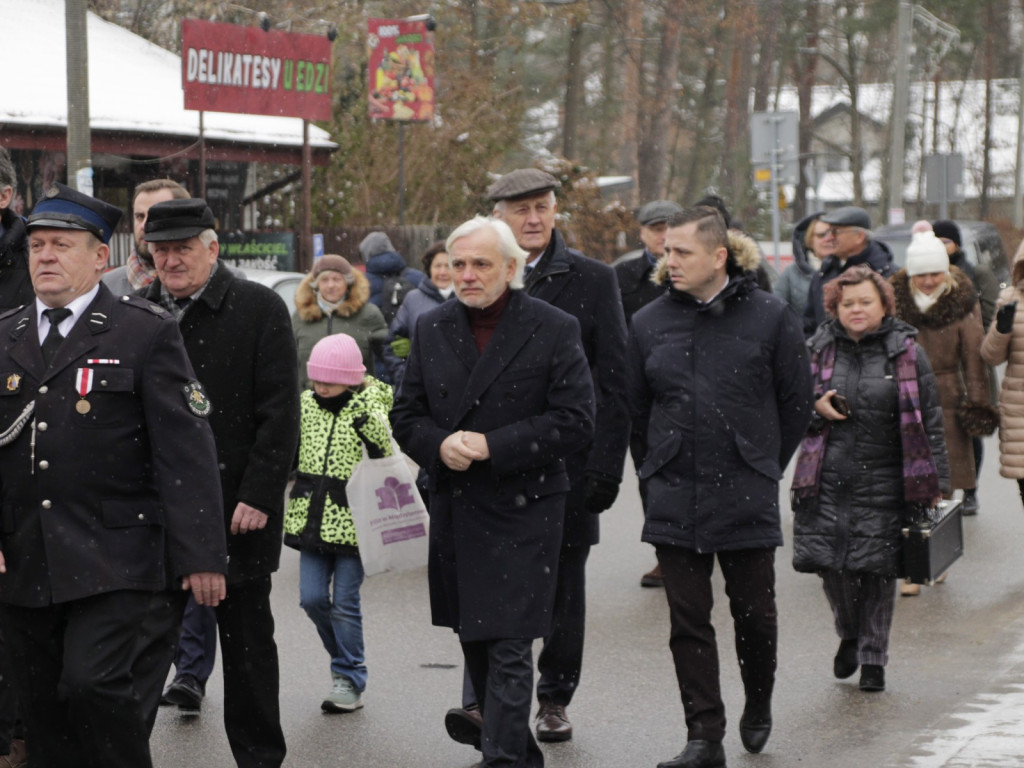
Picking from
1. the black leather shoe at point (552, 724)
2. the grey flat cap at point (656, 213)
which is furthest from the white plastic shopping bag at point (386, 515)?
the grey flat cap at point (656, 213)

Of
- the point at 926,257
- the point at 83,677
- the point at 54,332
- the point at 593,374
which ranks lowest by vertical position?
the point at 83,677

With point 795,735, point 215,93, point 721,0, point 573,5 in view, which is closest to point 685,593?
point 795,735

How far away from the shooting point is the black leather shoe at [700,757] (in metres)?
5.73

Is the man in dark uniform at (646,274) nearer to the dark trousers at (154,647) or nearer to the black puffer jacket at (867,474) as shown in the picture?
the black puffer jacket at (867,474)

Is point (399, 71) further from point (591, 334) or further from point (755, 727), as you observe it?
point (755, 727)

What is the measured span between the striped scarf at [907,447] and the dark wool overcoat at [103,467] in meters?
3.31

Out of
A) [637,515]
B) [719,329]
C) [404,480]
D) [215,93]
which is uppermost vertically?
[215,93]

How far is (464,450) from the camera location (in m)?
5.28

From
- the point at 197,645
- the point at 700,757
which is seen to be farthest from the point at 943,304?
the point at 197,645

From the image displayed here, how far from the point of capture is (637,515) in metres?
11.7

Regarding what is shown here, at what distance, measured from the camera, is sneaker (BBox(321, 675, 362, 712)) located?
6613 millimetres

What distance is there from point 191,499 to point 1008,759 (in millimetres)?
2966

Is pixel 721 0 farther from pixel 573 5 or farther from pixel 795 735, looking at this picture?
pixel 795 735

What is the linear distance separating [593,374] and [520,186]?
75 centimetres
